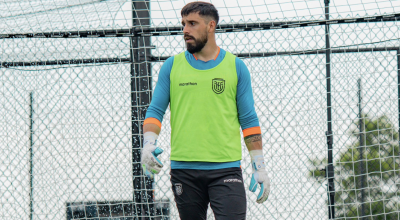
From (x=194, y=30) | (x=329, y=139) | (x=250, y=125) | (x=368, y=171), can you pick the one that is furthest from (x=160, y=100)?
(x=368, y=171)

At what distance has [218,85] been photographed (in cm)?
263

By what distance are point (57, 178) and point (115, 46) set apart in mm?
1565

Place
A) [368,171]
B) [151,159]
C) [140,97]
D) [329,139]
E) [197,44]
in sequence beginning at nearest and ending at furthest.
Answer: [151,159] → [197,44] → [140,97] → [329,139] → [368,171]

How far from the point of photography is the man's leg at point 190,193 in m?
2.62

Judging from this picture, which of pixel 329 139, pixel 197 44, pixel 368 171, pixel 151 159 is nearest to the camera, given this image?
pixel 151 159

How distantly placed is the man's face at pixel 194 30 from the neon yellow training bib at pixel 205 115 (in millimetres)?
144

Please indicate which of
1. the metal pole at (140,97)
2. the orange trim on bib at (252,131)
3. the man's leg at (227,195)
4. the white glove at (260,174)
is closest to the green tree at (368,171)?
the white glove at (260,174)

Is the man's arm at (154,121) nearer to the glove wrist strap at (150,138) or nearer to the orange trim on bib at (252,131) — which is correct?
the glove wrist strap at (150,138)

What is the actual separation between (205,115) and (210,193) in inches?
19.1

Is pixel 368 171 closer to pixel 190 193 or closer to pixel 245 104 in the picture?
pixel 245 104

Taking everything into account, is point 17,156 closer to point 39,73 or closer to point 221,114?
point 39,73

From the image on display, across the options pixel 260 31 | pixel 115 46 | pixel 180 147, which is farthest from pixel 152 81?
pixel 180 147

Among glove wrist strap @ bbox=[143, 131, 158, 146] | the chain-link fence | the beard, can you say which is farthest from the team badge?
the chain-link fence

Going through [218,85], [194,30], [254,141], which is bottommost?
→ [254,141]
